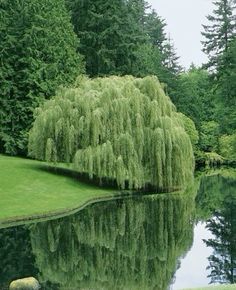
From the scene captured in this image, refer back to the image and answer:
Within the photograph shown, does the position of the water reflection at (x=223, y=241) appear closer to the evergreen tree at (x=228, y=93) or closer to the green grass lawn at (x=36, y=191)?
the green grass lawn at (x=36, y=191)

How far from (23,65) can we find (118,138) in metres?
14.0

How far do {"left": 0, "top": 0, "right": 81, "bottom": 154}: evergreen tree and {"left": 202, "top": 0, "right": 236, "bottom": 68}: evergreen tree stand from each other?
30727 millimetres

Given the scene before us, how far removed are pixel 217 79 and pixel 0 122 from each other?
33693 millimetres

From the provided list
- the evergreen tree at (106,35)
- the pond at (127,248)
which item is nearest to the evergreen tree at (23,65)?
the evergreen tree at (106,35)

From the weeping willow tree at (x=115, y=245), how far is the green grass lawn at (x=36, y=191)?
4.03 feet

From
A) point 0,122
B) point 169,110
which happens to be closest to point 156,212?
point 169,110

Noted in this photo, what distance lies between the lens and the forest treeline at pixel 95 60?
4194 centimetres

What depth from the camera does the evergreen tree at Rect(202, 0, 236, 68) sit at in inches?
2719

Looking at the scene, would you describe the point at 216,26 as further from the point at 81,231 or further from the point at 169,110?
the point at 81,231

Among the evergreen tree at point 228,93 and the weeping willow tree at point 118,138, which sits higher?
the evergreen tree at point 228,93

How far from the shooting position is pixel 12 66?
1683 inches

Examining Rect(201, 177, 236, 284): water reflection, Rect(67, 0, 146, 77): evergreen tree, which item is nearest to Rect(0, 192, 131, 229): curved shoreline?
Rect(201, 177, 236, 284): water reflection

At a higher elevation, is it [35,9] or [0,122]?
[35,9]

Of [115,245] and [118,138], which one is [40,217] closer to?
[115,245]
